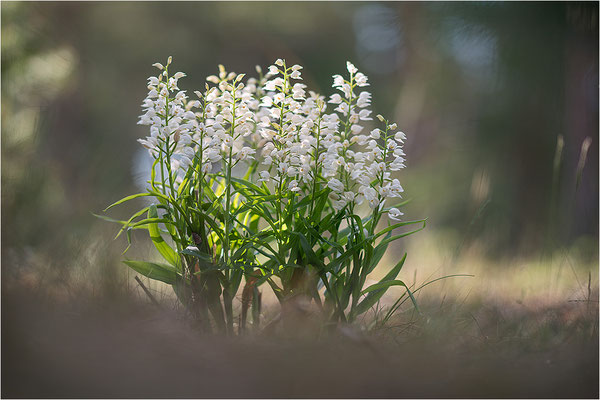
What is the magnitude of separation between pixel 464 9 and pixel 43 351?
2.97 metres

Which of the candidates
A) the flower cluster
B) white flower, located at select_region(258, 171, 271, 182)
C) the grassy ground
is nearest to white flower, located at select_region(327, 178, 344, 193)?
the flower cluster

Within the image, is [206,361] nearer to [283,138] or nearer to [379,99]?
[283,138]

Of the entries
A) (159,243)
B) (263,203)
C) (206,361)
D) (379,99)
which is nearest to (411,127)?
(379,99)

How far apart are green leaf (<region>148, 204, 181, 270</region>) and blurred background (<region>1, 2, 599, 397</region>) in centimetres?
5

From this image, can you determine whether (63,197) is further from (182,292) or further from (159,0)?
(159,0)

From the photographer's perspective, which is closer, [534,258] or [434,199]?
[534,258]

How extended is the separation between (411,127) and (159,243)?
16.8ft

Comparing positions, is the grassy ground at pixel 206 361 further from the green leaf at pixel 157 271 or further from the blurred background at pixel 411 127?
the green leaf at pixel 157 271

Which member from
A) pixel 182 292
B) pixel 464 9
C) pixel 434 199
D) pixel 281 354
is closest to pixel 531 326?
pixel 281 354

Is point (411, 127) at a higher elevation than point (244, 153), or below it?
higher

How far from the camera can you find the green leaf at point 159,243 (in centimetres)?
131

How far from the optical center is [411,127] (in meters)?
6.02

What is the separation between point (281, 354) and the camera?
0.82 meters

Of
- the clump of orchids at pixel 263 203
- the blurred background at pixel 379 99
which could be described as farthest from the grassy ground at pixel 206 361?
the clump of orchids at pixel 263 203
